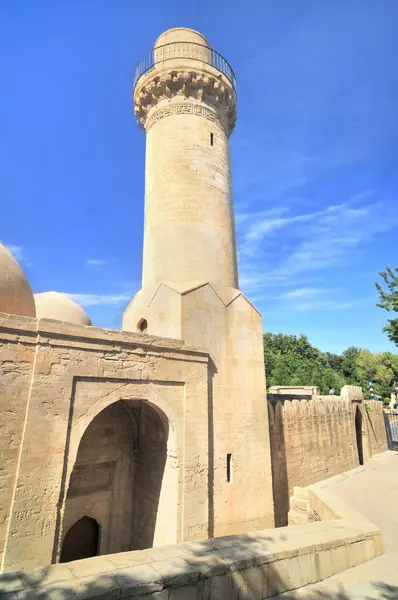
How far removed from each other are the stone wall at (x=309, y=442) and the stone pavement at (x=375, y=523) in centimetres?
57

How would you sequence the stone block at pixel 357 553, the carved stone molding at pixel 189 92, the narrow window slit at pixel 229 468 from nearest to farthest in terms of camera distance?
the stone block at pixel 357 553, the narrow window slit at pixel 229 468, the carved stone molding at pixel 189 92

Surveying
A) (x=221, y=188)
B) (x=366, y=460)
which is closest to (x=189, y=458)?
(x=221, y=188)

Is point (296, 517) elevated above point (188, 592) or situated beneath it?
situated beneath

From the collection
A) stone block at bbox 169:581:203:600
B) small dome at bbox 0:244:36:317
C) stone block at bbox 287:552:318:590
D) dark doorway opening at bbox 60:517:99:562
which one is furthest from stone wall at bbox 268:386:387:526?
small dome at bbox 0:244:36:317

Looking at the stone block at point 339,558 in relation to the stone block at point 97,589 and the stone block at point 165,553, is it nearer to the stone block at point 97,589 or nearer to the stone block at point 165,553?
the stone block at point 165,553

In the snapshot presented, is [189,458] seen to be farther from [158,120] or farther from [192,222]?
[158,120]

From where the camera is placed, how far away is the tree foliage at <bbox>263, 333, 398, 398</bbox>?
32.4m

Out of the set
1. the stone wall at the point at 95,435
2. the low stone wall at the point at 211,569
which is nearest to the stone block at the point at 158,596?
the low stone wall at the point at 211,569

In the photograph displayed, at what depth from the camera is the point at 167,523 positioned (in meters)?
6.69

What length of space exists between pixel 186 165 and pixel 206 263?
2931 mm

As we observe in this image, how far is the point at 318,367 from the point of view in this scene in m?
35.6

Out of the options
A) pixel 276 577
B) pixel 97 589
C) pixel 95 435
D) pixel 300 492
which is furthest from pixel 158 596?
pixel 300 492

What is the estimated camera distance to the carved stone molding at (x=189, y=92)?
32.7ft

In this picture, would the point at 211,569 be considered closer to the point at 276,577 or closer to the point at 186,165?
the point at 276,577
